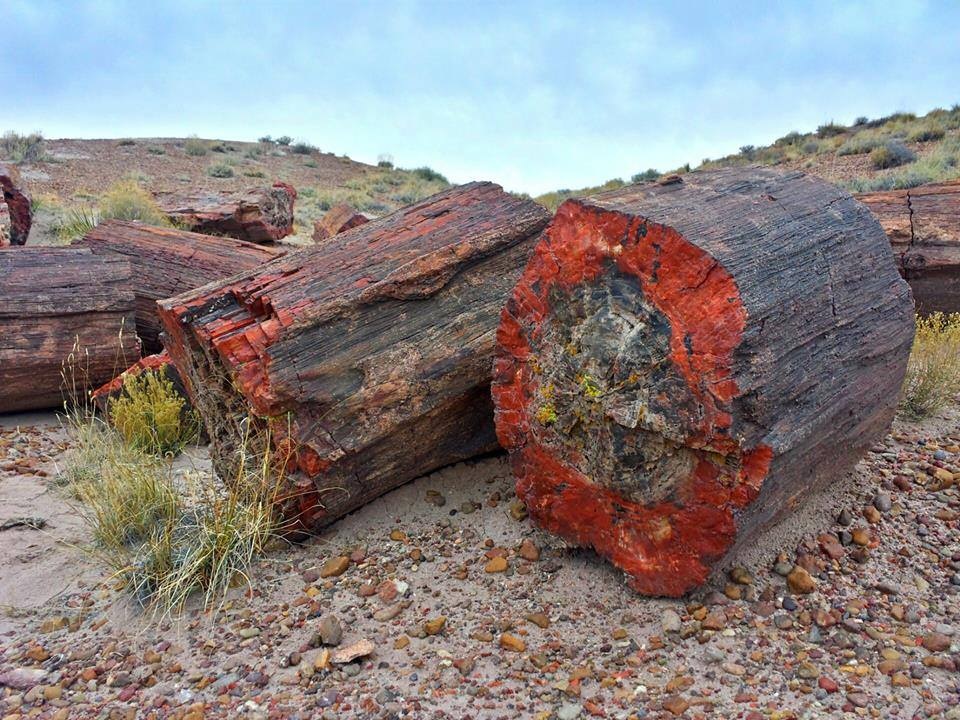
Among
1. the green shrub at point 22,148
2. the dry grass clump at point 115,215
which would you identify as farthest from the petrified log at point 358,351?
the green shrub at point 22,148

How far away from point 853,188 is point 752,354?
11734 millimetres

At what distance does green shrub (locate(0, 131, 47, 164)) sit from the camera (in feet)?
75.3

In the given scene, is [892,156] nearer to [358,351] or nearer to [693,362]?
[358,351]

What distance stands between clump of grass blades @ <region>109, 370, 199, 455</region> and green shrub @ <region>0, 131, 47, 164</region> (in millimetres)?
20662

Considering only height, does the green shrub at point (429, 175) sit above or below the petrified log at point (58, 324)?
above

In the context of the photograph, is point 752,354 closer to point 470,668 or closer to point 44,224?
point 470,668

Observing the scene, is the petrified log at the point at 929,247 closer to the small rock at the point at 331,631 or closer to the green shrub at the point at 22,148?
the small rock at the point at 331,631

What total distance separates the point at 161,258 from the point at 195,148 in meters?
24.7

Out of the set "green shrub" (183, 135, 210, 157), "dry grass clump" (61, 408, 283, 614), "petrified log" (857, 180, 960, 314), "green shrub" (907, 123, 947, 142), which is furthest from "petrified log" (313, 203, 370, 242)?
"green shrub" (183, 135, 210, 157)

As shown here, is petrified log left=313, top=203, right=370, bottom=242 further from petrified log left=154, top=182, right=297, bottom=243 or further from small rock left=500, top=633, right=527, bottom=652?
small rock left=500, top=633, right=527, bottom=652

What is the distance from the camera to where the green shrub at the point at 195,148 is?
97.7 feet

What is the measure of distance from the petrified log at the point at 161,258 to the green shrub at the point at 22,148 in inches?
704

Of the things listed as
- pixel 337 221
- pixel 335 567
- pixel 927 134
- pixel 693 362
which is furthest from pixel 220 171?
pixel 693 362

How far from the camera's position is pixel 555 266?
3350 mm
